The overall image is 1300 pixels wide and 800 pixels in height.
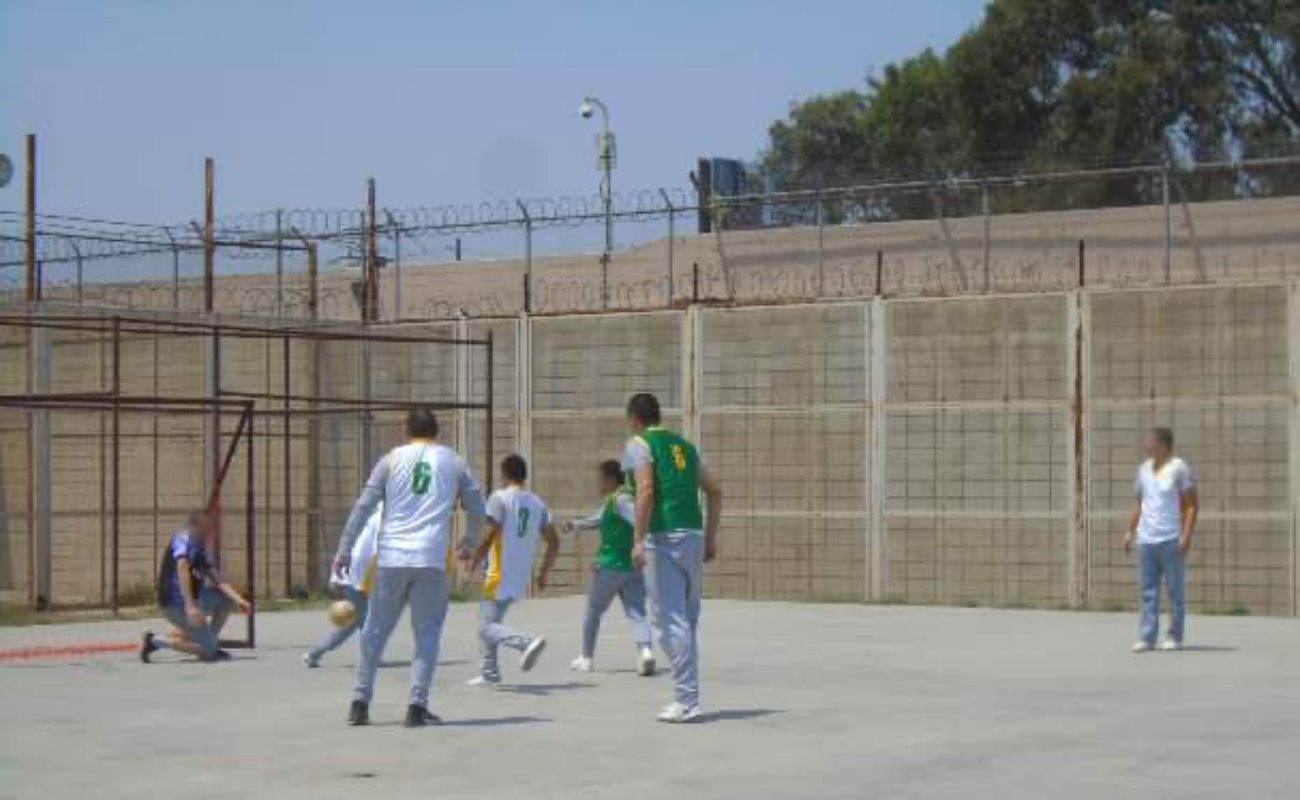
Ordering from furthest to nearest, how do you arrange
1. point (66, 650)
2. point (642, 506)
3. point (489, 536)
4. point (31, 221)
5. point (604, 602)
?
point (31, 221)
point (66, 650)
point (604, 602)
point (489, 536)
point (642, 506)

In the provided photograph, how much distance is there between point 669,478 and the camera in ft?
42.7

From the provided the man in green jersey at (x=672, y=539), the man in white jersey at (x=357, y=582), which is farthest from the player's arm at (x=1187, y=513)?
the man in white jersey at (x=357, y=582)

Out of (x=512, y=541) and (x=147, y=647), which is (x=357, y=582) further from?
(x=147, y=647)

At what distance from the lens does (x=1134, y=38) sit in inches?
1933

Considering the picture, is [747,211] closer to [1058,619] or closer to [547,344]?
[547,344]

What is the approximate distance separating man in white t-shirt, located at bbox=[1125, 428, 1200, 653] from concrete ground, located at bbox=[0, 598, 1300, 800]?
0.41m

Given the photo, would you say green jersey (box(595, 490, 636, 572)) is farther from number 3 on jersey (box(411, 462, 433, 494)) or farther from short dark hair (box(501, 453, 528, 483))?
number 3 on jersey (box(411, 462, 433, 494))

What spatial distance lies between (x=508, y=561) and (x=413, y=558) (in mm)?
3045

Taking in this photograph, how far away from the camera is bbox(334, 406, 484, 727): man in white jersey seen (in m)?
12.5

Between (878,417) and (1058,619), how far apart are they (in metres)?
4.05

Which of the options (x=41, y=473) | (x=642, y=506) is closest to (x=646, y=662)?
(x=642, y=506)

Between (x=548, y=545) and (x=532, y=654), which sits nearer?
(x=532, y=654)

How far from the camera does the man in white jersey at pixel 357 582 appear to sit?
15.6 meters

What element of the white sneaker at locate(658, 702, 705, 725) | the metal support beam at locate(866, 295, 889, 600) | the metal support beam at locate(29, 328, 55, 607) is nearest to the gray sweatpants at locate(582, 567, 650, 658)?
the white sneaker at locate(658, 702, 705, 725)
